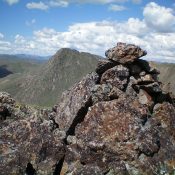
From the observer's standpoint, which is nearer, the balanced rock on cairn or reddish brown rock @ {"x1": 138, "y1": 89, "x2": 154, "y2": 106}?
the balanced rock on cairn

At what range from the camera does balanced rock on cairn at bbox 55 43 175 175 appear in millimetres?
28609

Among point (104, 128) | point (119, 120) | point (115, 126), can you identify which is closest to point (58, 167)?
point (104, 128)

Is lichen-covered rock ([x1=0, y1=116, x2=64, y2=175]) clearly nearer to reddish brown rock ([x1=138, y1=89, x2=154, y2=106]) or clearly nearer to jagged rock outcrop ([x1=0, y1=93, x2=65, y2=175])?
jagged rock outcrop ([x1=0, y1=93, x2=65, y2=175])

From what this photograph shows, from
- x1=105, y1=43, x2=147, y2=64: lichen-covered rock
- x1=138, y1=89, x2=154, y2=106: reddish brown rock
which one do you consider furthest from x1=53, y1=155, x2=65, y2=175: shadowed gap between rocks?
x1=105, y1=43, x2=147, y2=64: lichen-covered rock

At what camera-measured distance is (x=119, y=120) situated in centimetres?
3042

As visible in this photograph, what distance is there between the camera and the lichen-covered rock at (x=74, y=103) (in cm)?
3294

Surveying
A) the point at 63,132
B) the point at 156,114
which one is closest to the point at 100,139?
the point at 63,132

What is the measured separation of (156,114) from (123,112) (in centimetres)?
389

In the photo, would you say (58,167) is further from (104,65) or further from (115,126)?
(104,65)

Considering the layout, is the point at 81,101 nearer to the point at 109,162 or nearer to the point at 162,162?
the point at 109,162

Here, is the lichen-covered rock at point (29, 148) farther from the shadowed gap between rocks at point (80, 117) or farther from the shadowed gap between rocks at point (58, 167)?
the shadowed gap between rocks at point (80, 117)

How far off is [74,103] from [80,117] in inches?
76.0

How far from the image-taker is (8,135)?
30.7 m

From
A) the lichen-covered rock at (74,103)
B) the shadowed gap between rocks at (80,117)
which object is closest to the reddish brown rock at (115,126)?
the shadowed gap between rocks at (80,117)
